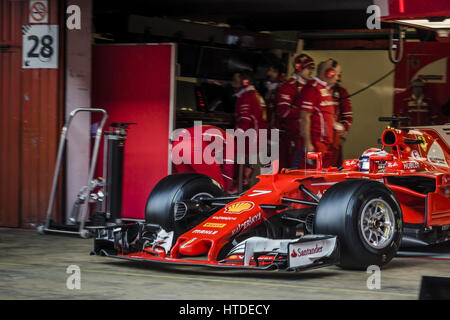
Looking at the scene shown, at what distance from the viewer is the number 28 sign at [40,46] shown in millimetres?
10008

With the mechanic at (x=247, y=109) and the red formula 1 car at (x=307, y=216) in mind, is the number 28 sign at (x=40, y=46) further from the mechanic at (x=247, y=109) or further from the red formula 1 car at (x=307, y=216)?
the mechanic at (x=247, y=109)

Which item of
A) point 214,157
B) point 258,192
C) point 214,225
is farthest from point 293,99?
point 214,225

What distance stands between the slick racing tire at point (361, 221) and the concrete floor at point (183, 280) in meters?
0.18

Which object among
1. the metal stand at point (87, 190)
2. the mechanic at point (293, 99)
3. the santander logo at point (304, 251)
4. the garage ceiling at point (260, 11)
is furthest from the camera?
the mechanic at point (293, 99)

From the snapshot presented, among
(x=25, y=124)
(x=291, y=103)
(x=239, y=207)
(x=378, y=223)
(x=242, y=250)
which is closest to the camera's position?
(x=242, y=250)

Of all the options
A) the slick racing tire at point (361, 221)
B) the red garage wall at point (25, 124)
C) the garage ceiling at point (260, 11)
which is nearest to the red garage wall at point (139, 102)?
the red garage wall at point (25, 124)

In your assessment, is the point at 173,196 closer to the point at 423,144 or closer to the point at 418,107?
the point at 423,144

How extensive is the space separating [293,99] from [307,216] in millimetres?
5385

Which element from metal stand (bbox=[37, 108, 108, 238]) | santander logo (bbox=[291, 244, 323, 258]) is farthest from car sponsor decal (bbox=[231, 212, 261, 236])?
metal stand (bbox=[37, 108, 108, 238])

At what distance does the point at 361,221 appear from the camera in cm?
685

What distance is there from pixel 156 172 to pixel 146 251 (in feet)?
10.3

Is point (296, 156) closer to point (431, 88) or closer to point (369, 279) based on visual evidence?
point (431, 88)

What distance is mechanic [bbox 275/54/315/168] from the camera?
12438 millimetres

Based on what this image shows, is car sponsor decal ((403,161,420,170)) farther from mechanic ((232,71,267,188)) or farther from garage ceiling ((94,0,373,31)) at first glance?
mechanic ((232,71,267,188))
